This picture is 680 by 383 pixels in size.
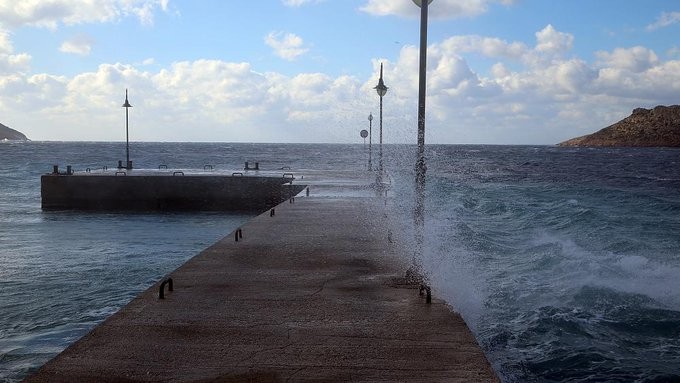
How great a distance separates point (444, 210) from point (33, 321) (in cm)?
2069

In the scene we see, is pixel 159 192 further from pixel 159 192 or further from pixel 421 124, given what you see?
pixel 421 124

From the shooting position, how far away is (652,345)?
9.38m

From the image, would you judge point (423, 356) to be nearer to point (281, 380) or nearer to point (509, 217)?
point (281, 380)

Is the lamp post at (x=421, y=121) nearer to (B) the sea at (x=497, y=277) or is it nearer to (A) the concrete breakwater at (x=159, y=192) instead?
(B) the sea at (x=497, y=277)

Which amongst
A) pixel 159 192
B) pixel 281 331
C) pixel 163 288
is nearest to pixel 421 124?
pixel 281 331

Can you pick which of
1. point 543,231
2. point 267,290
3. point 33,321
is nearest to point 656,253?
point 543,231

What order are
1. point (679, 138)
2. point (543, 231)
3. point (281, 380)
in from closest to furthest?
point (281, 380), point (543, 231), point (679, 138)

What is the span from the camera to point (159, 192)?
28797 mm

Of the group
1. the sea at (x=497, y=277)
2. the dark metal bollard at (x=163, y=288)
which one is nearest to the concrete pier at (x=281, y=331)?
the dark metal bollard at (x=163, y=288)

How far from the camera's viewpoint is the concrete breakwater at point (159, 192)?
1116 inches

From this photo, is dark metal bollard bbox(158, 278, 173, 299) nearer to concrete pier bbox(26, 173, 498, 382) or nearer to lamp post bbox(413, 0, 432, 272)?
concrete pier bbox(26, 173, 498, 382)

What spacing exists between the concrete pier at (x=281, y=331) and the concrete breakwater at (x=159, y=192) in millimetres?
18617

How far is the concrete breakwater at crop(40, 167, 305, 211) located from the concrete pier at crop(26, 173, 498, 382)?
61.1 ft

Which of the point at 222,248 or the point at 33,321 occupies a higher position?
the point at 222,248
